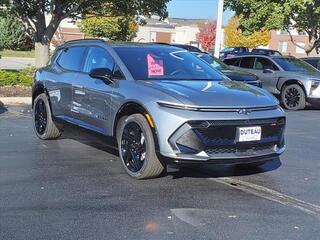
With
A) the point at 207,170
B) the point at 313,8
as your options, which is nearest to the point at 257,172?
the point at 207,170

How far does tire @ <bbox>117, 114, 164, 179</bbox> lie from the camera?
618cm

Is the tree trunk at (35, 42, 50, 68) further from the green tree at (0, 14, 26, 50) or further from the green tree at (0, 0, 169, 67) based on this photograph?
the green tree at (0, 14, 26, 50)

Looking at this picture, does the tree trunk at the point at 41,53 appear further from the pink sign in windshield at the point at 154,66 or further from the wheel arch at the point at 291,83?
the pink sign in windshield at the point at 154,66

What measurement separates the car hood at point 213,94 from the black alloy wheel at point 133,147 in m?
0.55

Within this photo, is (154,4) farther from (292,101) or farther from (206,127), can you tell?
(206,127)

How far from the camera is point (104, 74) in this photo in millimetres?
6938

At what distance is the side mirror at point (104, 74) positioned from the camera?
22.7ft

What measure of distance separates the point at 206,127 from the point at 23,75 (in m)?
11.7

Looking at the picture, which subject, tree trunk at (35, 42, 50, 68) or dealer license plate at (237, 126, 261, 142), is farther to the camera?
tree trunk at (35, 42, 50, 68)

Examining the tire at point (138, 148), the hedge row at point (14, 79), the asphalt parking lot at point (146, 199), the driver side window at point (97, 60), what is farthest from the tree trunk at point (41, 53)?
the tire at point (138, 148)

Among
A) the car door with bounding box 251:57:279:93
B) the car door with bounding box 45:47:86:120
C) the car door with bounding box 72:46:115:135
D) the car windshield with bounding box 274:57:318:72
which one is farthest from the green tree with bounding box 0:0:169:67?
the car door with bounding box 72:46:115:135

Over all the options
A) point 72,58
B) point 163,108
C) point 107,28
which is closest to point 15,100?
point 72,58

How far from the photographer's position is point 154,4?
719 inches

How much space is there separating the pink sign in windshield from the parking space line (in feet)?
4.88
